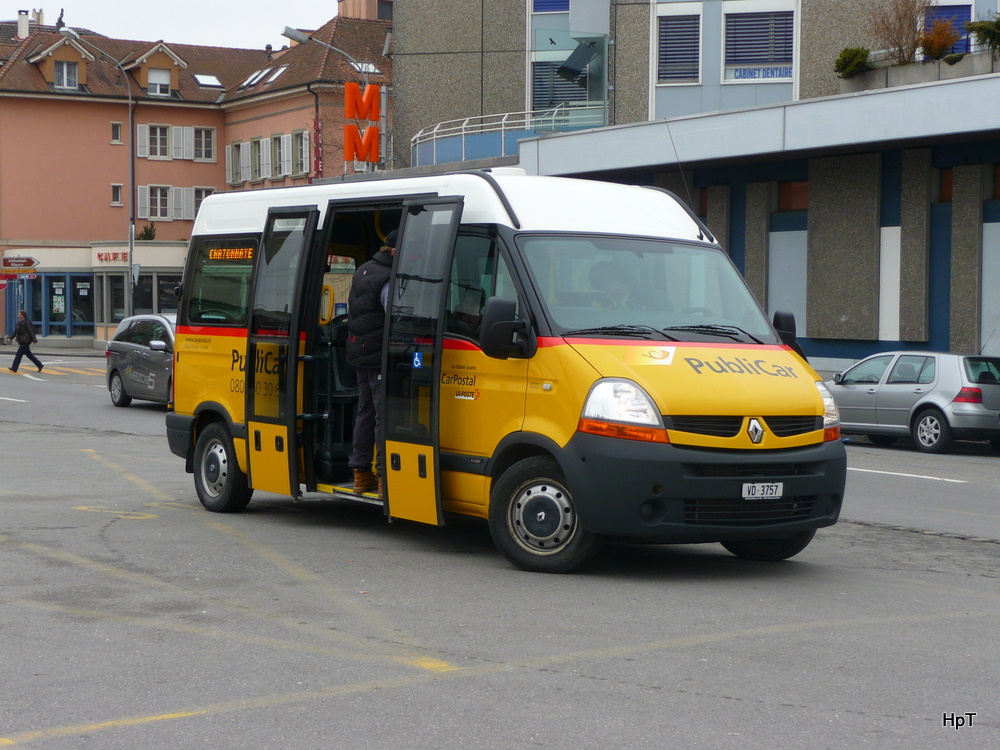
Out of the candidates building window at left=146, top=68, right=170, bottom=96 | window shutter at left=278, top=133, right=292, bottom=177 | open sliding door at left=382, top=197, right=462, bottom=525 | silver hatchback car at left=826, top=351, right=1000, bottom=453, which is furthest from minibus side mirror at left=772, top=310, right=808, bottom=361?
building window at left=146, top=68, right=170, bottom=96

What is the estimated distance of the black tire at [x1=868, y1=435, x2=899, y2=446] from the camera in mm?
21234

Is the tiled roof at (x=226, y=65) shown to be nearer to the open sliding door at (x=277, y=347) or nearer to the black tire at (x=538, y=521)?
the open sliding door at (x=277, y=347)

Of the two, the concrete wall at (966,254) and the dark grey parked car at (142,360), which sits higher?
the concrete wall at (966,254)

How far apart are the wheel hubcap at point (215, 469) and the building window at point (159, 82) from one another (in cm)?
6123

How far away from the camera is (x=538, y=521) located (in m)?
8.00

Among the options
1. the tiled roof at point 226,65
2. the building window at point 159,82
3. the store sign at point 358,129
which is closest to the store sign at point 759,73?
the store sign at point 358,129

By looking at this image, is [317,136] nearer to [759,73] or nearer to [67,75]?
[67,75]

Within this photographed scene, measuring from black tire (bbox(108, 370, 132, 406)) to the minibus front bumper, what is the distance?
17.9 m

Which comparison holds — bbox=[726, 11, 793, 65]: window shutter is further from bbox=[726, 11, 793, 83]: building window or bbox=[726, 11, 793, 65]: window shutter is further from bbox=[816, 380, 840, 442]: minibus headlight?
bbox=[816, 380, 840, 442]: minibus headlight

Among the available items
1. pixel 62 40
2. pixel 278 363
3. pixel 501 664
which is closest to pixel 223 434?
pixel 278 363

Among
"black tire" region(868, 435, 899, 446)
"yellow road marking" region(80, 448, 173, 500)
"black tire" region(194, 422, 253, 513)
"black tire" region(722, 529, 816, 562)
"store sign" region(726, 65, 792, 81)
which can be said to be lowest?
"black tire" region(868, 435, 899, 446)

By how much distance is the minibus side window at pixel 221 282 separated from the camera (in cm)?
1059

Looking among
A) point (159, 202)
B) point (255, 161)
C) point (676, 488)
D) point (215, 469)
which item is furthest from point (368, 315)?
point (159, 202)

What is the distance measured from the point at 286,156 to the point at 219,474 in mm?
54425
